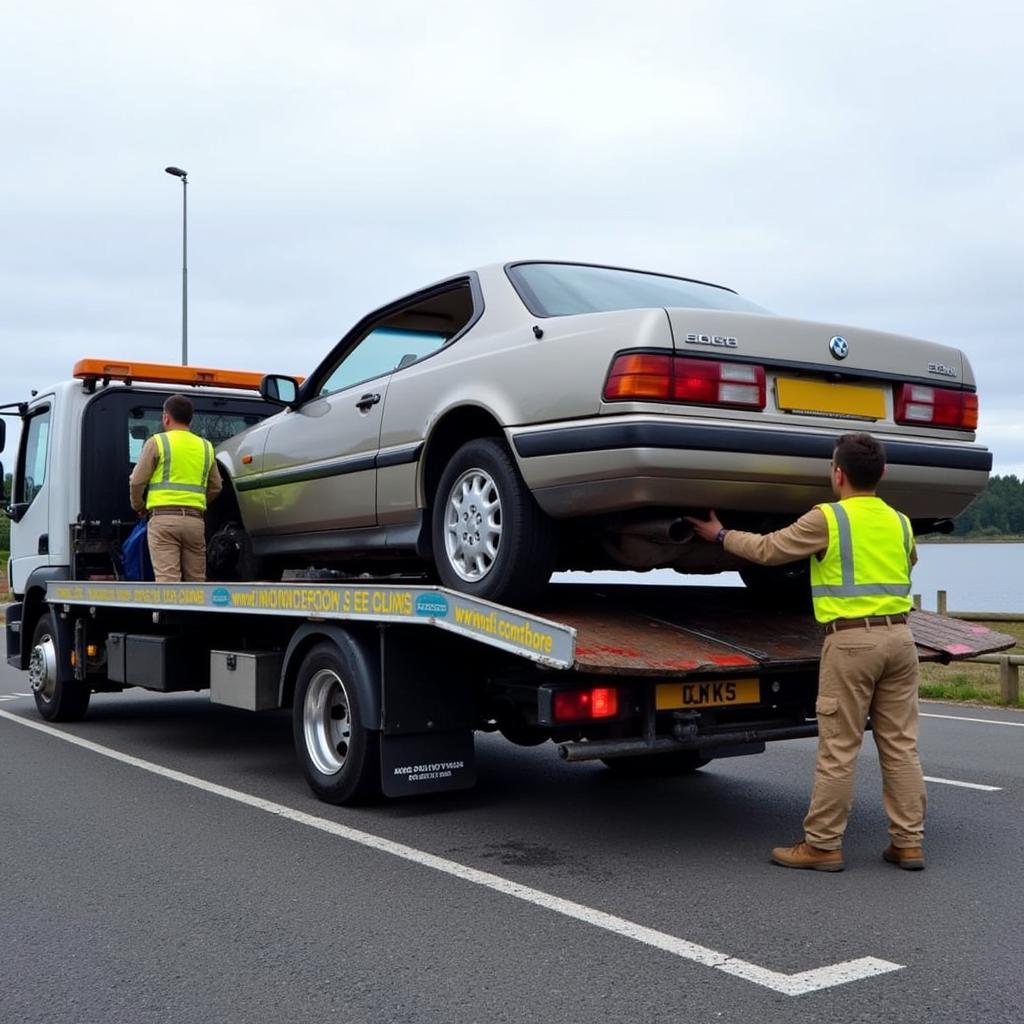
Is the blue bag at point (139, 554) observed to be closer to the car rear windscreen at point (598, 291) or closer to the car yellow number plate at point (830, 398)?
the car rear windscreen at point (598, 291)

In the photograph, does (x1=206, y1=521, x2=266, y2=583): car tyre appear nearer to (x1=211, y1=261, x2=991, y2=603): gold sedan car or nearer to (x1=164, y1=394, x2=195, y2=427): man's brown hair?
(x1=164, y1=394, x2=195, y2=427): man's brown hair

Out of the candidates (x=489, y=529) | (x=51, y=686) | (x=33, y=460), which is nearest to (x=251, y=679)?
(x=489, y=529)

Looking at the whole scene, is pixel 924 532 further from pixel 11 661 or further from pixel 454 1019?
pixel 11 661

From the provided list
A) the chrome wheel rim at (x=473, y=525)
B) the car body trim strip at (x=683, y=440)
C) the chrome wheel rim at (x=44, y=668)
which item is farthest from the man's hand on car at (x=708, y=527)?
the chrome wheel rim at (x=44, y=668)

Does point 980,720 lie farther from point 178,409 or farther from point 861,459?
point 178,409

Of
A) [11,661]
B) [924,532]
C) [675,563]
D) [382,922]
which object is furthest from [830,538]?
[11,661]

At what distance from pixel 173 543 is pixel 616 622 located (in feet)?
12.6

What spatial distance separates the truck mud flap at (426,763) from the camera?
18.6 ft

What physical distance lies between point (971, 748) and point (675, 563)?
3773 mm

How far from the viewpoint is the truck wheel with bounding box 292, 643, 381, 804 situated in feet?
19.1

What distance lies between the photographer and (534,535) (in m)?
5.22

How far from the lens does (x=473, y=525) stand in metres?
5.49

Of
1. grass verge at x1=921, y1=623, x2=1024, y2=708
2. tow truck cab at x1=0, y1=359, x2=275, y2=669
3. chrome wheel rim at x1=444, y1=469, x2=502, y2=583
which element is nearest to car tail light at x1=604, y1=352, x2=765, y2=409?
chrome wheel rim at x1=444, y1=469, x2=502, y2=583

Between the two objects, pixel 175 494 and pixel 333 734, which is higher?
pixel 175 494
